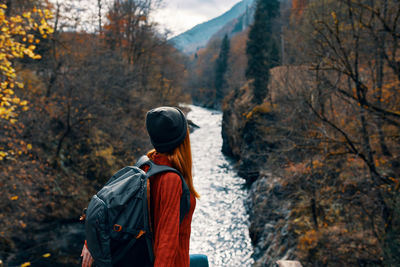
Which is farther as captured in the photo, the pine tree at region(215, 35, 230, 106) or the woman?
the pine tree at region(215, 35, 230, 106)

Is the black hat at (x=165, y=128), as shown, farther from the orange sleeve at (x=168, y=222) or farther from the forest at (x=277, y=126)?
the forest at (x=277, y=126)

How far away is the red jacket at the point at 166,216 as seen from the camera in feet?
4.47

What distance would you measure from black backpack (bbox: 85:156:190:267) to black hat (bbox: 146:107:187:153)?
0.17 metres

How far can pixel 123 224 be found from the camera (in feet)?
4.56

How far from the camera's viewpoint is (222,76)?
5797 cm

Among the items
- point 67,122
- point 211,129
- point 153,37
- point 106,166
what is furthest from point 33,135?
point 211,129

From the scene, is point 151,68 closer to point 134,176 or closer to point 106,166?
point 106,166

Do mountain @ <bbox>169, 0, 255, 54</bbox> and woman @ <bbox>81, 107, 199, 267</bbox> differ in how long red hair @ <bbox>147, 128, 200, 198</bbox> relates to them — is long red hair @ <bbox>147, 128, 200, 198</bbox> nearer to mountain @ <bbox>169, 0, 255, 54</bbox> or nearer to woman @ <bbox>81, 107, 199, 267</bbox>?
woman @ <bbox>81, 107, 199, 267</bbox>

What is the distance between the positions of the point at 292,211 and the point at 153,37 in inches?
681

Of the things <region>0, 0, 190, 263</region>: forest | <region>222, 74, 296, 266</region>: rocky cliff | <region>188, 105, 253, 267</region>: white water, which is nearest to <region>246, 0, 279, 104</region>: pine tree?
<region>222, 74, 296, 266</region>: rocky cliff

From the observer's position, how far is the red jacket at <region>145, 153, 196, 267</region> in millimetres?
1361

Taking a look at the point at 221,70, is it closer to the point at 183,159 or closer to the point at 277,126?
the point at 277,126

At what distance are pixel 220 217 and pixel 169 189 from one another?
1228 centimetres

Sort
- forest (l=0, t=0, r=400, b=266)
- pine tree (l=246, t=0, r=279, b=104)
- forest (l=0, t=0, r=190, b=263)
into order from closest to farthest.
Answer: forest (l=0, t=0, r=400, b=266)
forest (l=0, t=0, r=190, b=263)
pine tree (l=246, t=0, r=279, b=104)
